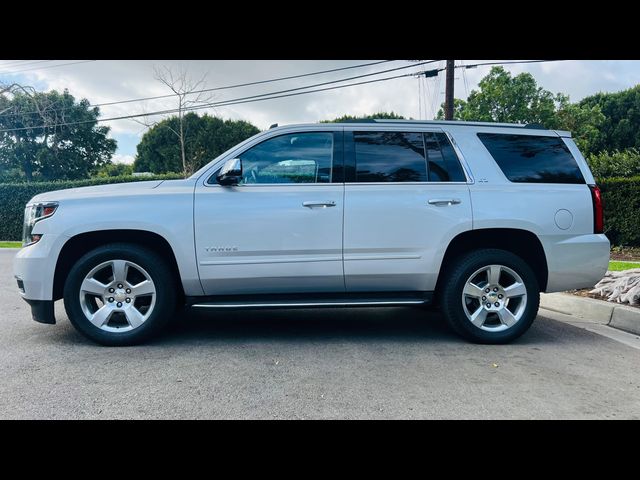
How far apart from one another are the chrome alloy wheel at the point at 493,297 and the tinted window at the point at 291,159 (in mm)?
1747

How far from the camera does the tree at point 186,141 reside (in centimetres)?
2964

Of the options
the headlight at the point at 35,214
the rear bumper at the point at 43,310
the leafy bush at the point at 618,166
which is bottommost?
the rear bumper at the point at 43,310

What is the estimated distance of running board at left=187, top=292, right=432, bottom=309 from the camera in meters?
3.88

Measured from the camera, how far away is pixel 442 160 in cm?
421

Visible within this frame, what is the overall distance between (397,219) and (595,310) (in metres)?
3.00

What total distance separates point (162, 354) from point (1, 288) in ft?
16.4

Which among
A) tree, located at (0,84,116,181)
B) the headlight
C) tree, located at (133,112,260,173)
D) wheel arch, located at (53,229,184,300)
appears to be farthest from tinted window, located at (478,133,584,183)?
tree, located at (0,84,116,181)

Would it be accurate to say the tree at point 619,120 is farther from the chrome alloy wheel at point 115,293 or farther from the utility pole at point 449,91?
the chrome alloy wheel at point 115,293

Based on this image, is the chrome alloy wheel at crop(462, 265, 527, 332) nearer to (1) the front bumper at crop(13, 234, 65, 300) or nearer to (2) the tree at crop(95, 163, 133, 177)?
(1) the front bumper at crop(13, 234, 65, 300)

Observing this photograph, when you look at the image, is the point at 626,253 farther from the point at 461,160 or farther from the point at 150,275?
the point at 150,275

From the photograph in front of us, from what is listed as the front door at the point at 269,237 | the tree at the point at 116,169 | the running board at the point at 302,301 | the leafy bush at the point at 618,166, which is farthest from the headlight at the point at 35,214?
the tree at the point at 116,169

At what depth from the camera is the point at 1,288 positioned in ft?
22.8
